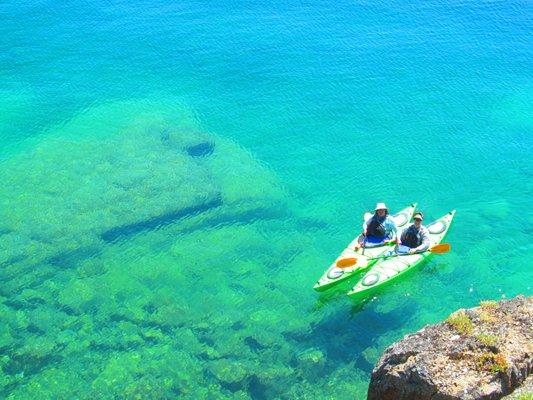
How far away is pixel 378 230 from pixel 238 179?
19.4ft

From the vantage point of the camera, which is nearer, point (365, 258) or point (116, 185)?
point (365, 258)

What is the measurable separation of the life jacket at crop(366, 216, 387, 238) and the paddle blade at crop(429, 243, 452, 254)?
128 cm

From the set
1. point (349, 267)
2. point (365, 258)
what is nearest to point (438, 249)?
point (365, 258)

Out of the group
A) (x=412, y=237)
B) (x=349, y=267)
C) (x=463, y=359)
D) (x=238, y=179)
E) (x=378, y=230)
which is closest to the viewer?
(x=463, y=359)

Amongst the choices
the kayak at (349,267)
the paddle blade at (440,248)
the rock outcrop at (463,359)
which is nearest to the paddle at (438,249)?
the paddle blade at (440,248)

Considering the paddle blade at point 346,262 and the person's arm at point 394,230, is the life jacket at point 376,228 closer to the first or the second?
the person's arm at point 394,230

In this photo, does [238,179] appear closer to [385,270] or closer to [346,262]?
[346,262]

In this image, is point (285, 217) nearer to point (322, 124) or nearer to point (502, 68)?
point (322, 124)

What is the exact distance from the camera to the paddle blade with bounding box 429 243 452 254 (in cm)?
1537

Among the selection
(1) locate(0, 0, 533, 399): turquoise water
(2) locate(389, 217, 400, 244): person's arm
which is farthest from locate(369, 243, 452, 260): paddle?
(1) locate(0, 0, 533, 399): turquoise water

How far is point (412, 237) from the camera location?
15484mm

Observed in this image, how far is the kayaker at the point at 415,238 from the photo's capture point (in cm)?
1527

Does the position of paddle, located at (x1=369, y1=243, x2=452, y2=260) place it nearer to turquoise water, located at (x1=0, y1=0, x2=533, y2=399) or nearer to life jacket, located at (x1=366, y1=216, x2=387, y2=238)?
life jacket, located at (x1=366, y1=216, x2=387, y2=238)

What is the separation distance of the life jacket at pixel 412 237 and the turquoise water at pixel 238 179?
0.97 m
